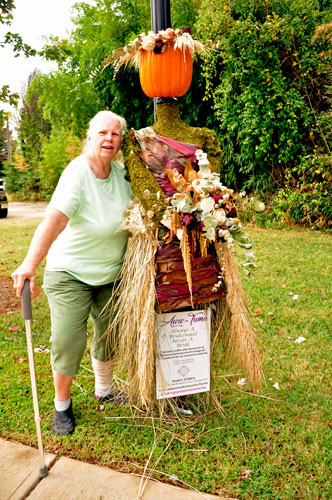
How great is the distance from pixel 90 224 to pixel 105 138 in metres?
0.44

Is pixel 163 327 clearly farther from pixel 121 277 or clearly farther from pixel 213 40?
pixel 213 40

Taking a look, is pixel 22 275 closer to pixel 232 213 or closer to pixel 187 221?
pixel 187 221

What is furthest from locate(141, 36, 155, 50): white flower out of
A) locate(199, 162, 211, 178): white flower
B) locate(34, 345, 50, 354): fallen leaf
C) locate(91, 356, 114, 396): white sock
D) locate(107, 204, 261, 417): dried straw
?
locate(34, 345, 50, 354): fallen leaf

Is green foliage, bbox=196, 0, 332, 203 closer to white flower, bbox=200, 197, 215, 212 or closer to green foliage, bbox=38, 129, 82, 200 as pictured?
white flower, bbox=200, 197, 215, 212

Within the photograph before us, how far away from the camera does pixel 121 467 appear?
195cm

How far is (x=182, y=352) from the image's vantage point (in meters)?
2.21

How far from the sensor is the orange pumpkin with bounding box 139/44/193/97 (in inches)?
84.1

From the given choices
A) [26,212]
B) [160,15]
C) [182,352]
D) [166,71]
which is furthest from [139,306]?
[26,212]

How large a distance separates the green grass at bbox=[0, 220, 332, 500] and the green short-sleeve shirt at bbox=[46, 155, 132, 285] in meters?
0.85

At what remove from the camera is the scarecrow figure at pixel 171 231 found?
6.23 ft

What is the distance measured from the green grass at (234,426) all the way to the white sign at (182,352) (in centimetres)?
24

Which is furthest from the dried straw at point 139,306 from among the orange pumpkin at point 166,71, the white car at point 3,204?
the white car at point 3,204

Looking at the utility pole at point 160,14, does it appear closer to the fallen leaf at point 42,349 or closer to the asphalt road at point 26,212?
the fallen leaf at point 42,349

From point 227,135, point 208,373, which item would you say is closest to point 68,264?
point 208,373
